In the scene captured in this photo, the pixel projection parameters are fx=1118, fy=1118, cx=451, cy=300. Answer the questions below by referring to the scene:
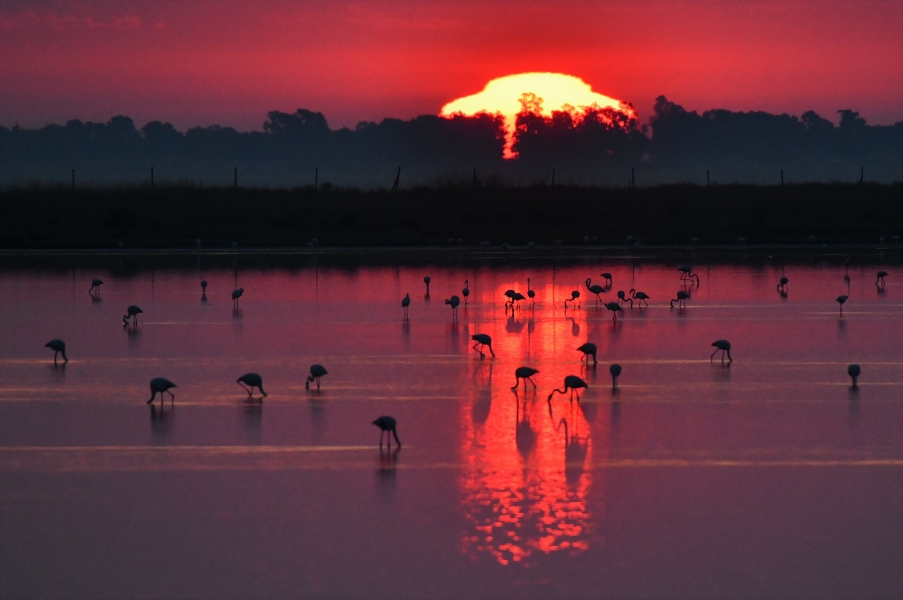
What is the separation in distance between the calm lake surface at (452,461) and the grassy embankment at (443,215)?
24.4 metres

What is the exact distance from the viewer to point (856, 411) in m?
12.2

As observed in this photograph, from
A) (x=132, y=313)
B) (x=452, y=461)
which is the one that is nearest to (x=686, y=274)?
(x=132, y=313)

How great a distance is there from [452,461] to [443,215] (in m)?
38.2

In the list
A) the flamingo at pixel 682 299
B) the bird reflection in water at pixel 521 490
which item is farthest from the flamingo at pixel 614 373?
the flamingo at pixel 682 299

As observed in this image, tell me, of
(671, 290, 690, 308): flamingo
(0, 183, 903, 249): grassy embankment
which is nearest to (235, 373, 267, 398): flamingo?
(671, 290, 690, 308): flamingo

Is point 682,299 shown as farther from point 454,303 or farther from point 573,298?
point 454,303

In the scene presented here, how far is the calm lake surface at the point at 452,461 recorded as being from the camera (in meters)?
7.62

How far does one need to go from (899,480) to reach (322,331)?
11163mm

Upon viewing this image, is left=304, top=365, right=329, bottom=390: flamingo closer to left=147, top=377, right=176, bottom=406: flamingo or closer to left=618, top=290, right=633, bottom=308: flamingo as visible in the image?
left=147, top=377, right=176, bottom=406: flamingo

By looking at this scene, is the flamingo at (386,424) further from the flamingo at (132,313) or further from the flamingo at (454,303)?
the flamingo at (132,313)

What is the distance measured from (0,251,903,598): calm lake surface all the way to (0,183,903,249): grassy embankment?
2439 centimetres

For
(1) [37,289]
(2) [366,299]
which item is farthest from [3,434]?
(1) [37,289]

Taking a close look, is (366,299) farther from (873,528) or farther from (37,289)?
(873,528)

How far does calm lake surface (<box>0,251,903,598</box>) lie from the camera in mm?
7621
